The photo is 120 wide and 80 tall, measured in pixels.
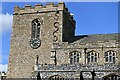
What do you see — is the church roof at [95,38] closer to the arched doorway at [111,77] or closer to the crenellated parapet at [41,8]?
the crenellated parapet at [41,8]

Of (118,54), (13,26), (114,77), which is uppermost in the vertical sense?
(13,26)

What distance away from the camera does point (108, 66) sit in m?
45.9

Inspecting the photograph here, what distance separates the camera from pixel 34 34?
57.8 m

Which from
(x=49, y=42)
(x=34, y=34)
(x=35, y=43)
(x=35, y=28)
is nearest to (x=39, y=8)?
(x=35, y=28)

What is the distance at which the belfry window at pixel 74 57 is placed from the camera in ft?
175

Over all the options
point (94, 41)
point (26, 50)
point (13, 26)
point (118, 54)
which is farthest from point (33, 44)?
point (118, 54)

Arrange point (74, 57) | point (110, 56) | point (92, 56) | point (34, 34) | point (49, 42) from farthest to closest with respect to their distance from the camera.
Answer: point (34, 34), point (49, 42), point (74, 57), point (92, 56), point (110, 56)

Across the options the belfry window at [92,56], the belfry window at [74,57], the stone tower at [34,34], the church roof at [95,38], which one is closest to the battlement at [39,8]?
the stone tower at [34,34]

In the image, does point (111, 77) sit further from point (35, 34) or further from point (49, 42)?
point (35, 34)

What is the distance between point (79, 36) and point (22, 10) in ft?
35.8

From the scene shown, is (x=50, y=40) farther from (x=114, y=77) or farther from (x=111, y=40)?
(x=114, y=77)

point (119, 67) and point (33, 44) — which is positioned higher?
point (33, 44)

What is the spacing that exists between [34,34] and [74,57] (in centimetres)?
854

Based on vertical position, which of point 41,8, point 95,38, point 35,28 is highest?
point 41,8
